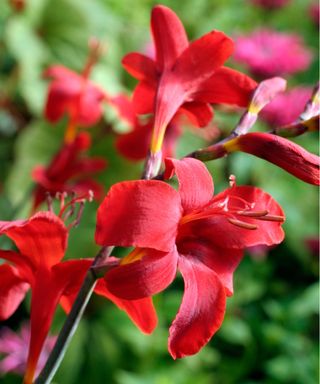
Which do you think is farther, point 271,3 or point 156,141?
point 271,3

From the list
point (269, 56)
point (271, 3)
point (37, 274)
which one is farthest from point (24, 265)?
point (271, 3)

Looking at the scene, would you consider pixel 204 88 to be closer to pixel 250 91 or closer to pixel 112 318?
pixel 250 91

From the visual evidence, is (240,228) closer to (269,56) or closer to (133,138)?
(133,138)

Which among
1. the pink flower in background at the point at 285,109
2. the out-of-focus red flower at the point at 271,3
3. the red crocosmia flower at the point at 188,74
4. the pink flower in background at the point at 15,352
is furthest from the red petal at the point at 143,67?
the out-of-focus red flower at the point at 271,3

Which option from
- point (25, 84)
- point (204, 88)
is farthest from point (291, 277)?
point (204, 88)

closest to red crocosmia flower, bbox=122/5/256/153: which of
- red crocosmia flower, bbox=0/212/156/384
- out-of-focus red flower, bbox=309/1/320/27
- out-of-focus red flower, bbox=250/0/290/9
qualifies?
red crocosmia flower, bbox=0/212/156/384

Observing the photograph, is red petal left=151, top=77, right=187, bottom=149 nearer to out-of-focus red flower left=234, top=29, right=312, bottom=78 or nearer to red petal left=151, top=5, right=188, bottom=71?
red petal left=151, top=5, right=188, bottom=71

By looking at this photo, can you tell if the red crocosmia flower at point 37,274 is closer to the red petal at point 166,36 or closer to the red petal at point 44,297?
the red petal at point 44,297
